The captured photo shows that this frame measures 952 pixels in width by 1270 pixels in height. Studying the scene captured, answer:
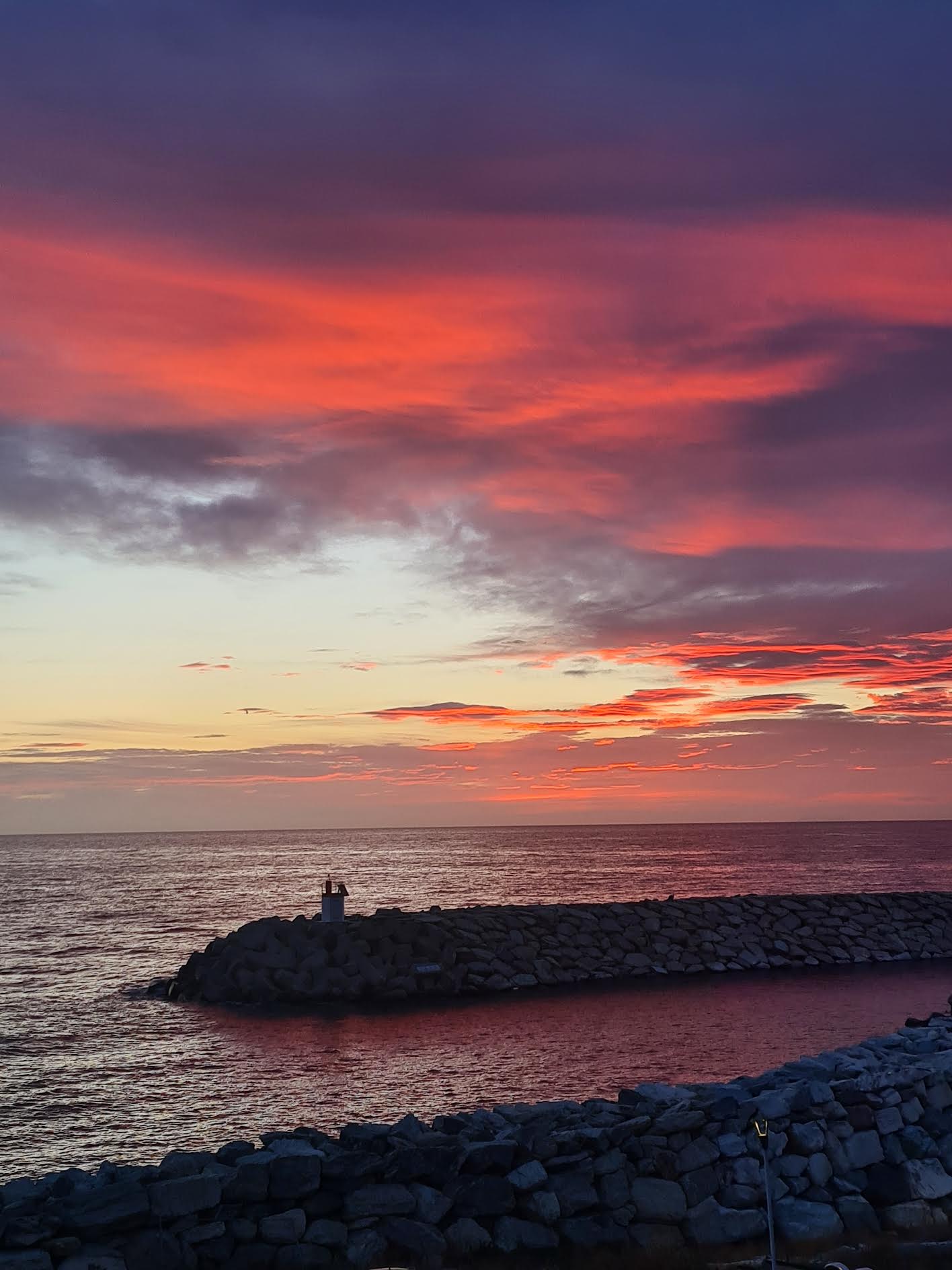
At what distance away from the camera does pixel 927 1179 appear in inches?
459

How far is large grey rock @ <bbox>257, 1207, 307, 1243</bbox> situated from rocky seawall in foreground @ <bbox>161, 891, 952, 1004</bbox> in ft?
61.6

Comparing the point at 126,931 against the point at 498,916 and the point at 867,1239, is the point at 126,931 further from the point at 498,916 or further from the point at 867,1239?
the point at 867,1239

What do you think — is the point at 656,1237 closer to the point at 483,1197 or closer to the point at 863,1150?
the point at 483,1197

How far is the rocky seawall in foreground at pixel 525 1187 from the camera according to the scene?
10000 mm

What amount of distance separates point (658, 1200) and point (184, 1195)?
4455 millimetres

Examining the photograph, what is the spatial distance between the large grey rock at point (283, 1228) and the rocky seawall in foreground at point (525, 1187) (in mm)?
13

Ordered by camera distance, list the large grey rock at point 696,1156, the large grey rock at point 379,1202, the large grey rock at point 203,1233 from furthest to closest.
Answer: the large grey rock at point 696,1156, the large grey rock at point 379,1202, the large grey rock at point 203,1233

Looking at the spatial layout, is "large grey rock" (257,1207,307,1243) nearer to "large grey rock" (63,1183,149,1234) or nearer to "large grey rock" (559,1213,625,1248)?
"large grey rock" (63,1183,149,1234)

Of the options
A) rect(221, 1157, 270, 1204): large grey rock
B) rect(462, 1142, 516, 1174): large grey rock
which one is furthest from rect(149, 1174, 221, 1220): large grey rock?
rect(462, 1142, 516, 1174): large grey rock

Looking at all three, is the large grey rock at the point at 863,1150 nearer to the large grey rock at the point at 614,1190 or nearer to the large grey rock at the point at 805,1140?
the large grey rock at the point at 805,1140

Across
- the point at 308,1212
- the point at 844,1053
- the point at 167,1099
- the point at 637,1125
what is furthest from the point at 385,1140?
the point at 167,1099

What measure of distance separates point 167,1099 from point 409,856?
422 ft

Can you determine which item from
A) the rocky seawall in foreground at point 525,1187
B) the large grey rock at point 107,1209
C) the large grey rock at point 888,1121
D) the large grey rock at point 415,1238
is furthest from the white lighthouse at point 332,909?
the large grey rock at point 107,1209

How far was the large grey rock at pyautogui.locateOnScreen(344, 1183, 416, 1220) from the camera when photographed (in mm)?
10438
